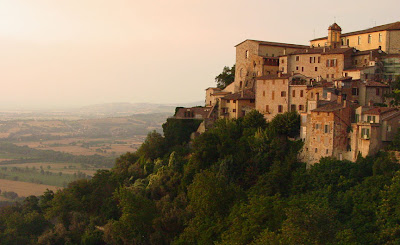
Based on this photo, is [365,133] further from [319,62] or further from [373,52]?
[319,62]

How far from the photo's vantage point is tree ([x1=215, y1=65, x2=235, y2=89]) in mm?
59659

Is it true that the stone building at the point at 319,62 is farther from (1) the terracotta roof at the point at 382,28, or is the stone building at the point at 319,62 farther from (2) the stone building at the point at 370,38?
(1) the terracotta roof at the point at 382,28

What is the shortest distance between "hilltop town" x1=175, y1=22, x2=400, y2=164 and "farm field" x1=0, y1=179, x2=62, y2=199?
4285cm

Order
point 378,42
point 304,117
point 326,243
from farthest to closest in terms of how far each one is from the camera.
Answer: point 378,42 < point 304,117 < point 326,243

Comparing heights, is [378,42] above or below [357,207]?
above

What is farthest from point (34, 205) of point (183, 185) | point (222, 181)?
point (222, 181)

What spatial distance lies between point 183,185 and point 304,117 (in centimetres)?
1091

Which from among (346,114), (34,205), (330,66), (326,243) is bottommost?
(34,205)

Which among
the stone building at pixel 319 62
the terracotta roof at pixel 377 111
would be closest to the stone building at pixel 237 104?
the stone building at pixel 319 62

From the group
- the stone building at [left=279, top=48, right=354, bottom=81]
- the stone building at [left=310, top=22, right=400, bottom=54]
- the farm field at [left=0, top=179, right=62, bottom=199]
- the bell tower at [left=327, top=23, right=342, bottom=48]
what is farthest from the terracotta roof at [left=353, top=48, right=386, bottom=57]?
the farm field at [left=0, top=179, right=62, bottom=199]

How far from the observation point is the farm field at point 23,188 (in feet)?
281

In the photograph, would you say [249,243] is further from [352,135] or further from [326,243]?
[352,135]

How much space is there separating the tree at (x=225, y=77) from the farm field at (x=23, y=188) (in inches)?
1491

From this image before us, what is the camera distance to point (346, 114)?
35062 millimetres
